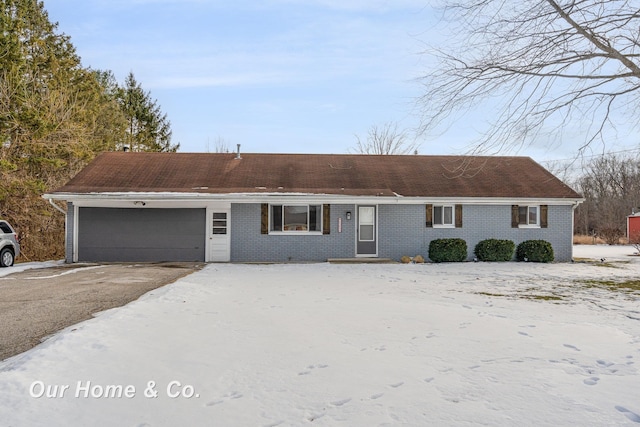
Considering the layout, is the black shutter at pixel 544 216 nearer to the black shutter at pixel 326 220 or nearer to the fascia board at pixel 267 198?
the fascia board at pixel 267 198

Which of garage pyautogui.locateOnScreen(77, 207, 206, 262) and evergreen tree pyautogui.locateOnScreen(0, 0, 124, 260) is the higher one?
evergreen tree pyautogui.locateOnScreen(0, 0, 124, 260)

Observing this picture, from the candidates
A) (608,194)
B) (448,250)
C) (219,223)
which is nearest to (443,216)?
(448,250)

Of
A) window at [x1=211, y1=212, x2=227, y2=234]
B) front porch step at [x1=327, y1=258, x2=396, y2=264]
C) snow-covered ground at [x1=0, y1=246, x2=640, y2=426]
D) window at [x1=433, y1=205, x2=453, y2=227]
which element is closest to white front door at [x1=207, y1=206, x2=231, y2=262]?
window at [x1=211, y1=212, x2=227, y2=234]

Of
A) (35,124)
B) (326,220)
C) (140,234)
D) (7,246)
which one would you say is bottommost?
(7,246)

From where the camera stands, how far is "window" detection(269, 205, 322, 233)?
16.7m

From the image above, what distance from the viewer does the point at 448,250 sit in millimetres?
16625

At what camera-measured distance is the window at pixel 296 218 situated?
16.7 meters

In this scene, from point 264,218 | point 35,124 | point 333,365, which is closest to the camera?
point 333,365

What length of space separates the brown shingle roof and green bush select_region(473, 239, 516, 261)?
6.12ft

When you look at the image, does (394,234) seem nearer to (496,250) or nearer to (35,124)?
(496,250)

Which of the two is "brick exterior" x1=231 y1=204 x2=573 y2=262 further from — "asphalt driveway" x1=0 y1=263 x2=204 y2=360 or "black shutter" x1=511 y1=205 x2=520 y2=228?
"asphalt driveway" x1=0 y1=263 x2=204 y2=360

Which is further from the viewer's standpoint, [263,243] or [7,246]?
[263,243]

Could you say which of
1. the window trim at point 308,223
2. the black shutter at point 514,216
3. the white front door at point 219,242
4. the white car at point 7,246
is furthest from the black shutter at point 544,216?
the white car at point 7,246

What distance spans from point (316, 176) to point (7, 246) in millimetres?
11115
